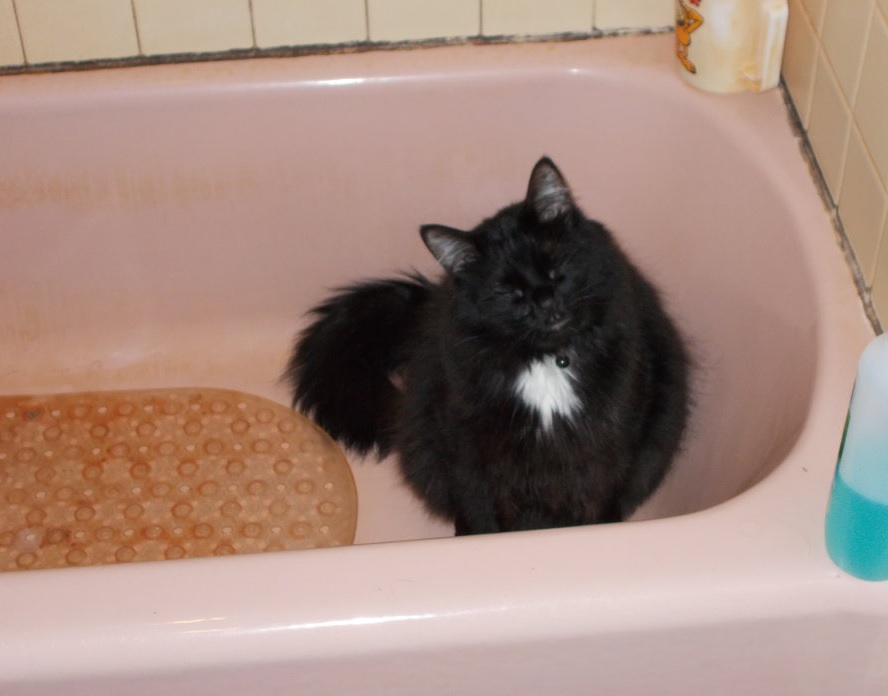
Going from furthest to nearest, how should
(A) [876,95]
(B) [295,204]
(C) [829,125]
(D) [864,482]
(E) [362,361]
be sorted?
(B) [295,204], (E) [362,361], (C) [829,125], (A) [876,95], (D) [864,482]

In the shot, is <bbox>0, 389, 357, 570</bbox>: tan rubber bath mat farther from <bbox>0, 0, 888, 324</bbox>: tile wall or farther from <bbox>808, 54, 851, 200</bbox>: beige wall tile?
<bbox>808, 54, 851, 200</bbox>: beige wall tile

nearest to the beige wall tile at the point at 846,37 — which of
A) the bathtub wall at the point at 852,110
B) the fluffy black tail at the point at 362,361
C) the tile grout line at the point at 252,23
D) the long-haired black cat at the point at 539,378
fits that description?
the bathtub wall at the point at 852,110

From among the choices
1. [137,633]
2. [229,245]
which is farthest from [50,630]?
[229,245]

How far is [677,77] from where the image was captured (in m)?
1.50

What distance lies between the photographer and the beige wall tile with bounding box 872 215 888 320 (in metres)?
1.09

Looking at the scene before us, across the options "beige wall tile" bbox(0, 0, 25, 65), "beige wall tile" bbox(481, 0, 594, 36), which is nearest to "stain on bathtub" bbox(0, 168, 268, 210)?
"beige wall tile" bbox(0, 0, 25, 65)

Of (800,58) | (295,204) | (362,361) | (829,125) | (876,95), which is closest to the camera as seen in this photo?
(876,95)

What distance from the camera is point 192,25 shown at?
5.03ft

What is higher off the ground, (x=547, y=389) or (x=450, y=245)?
(x=450, y=245)

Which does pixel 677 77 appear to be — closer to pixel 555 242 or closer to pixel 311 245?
pixel 555 242

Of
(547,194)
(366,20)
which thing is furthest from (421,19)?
(547,194)

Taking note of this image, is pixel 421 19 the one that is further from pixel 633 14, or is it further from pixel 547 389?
pixel 547 389

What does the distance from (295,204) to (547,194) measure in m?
0.61

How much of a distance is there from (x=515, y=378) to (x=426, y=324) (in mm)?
233
